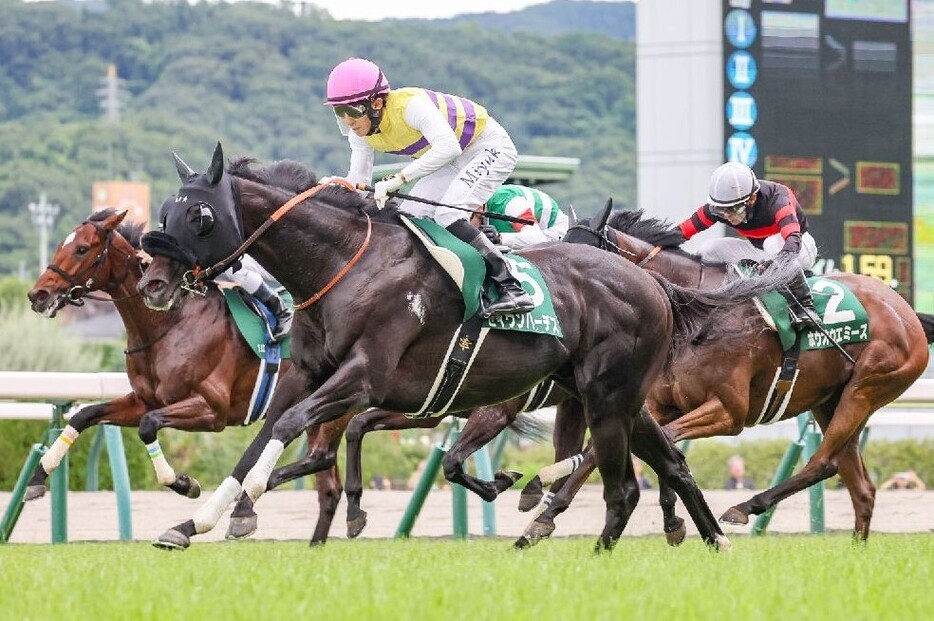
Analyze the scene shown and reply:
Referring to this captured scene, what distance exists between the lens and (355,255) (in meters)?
5.91

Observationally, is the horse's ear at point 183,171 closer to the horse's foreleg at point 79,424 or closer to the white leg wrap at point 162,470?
the white leg wrap at point 162,470

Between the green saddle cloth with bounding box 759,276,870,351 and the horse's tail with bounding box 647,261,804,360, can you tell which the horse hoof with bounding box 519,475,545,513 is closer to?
the horse's tail with bounding box 647,261,804,360

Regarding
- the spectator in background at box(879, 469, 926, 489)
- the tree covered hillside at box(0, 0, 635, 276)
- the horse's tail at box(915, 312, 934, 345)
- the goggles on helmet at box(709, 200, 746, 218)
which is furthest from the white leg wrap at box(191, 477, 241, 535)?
the tree covered hillside at box(0, 0, 635, 276)

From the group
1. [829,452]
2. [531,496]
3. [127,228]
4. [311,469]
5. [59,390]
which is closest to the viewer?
[311,469]

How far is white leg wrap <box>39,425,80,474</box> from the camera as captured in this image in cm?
783

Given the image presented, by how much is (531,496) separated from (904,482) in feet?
19.3

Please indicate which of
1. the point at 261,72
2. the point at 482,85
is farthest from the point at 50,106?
the point at 482,85

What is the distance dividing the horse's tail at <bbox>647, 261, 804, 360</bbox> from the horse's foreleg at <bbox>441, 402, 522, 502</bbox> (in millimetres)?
1114

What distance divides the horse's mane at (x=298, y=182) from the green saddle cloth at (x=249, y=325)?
2.45 metres

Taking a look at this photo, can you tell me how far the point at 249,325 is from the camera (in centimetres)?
853

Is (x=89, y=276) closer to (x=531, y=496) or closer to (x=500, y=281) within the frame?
(x=531, y=496)

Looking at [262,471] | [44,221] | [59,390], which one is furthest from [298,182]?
[44,221]

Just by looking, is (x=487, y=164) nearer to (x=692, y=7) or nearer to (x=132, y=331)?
(x=132, y=331)

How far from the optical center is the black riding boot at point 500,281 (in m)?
5.99
